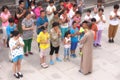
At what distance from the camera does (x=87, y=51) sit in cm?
760

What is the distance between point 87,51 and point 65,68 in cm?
111

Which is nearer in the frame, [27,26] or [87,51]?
[87,51]

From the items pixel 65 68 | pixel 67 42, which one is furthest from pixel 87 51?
pixel 65 68

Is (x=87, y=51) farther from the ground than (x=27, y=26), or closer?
closer

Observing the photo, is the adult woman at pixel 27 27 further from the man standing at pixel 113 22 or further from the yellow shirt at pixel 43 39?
the man standing at pixel 113 22

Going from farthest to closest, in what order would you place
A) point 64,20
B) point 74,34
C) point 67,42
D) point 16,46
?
point 64,20 < point 74,34 < point 67,42 < point 16,46

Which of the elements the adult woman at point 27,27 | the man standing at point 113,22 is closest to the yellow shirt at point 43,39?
the adult woman at point 27,27

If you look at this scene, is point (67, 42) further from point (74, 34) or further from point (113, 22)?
point (113, 22)

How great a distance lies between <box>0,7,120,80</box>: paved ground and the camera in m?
7.82

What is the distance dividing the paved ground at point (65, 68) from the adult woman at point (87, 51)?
227 millimetres

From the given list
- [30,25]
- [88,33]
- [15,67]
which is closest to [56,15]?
[30,25]

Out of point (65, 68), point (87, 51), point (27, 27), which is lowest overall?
point (65, 68)

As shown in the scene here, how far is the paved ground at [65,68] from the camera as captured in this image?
7816mm

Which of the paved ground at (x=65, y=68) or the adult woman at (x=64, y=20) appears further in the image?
the adult woman at (x=64, y=20)
